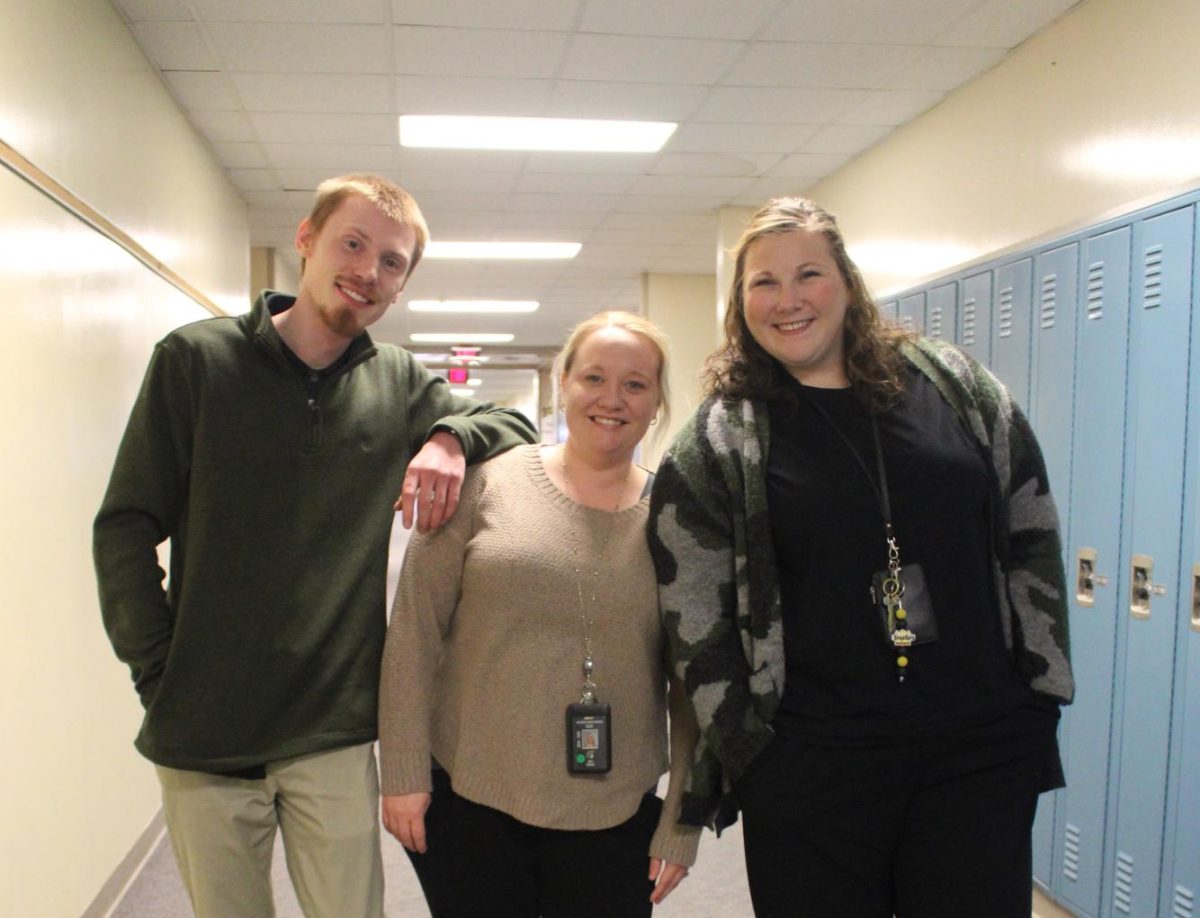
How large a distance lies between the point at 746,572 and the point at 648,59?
280cm

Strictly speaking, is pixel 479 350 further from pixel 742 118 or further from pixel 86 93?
pixel 86 93

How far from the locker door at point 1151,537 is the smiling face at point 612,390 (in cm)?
167

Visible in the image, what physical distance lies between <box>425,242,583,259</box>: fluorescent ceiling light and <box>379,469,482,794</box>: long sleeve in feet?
19.0

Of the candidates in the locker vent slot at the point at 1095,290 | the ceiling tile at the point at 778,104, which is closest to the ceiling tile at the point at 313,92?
the ceiling tile at the point at 778,104

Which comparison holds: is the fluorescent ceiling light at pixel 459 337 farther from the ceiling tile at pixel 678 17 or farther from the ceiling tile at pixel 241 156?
the ceiling tile at pixel 678 17

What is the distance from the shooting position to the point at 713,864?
3363 mm

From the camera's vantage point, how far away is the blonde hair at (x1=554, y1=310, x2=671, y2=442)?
1630 millimetres

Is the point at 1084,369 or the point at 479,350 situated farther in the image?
the point at 479,350

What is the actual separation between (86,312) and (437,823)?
205 cm

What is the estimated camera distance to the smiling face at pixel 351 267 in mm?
1650

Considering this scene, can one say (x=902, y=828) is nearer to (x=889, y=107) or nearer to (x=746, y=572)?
(x=746, y=572)

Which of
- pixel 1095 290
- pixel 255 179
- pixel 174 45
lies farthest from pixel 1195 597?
pixel 255 179

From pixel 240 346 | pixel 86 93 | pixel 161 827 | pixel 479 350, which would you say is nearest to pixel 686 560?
pixel 240 346

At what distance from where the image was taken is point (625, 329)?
1622 mm
